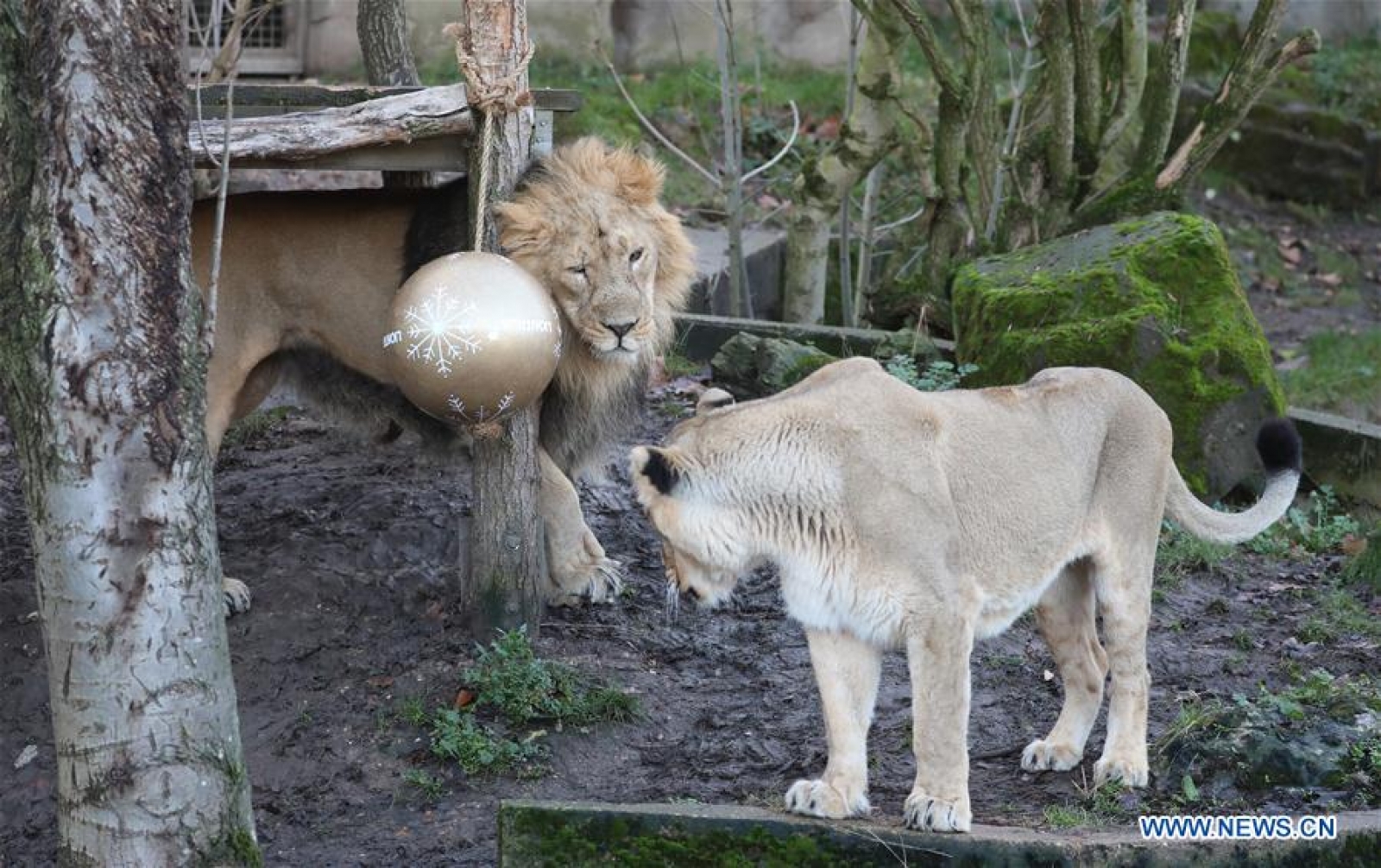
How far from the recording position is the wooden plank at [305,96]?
6.01m

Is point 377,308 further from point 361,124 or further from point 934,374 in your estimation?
point 934,374

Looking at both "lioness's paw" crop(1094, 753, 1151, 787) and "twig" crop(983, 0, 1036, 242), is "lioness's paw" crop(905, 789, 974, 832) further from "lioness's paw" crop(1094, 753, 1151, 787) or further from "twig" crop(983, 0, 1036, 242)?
"twig" crop(983, 0, 1036, 242)

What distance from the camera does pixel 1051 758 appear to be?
5125 mm

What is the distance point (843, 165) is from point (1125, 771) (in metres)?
5.10

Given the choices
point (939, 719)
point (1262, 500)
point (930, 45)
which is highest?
point (930, 45)

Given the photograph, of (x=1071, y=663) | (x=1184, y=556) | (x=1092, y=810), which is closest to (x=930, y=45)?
(x=1184, y=556)

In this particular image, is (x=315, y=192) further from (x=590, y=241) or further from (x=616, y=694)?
(x=616, y=694)

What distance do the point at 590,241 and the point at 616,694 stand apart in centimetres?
149

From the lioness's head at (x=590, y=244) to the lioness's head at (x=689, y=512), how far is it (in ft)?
4.35

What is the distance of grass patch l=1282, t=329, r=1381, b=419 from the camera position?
998cm

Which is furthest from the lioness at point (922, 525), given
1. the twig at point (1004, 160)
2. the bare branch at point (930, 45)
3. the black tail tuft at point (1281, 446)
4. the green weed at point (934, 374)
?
the twig at point (1004, 160)

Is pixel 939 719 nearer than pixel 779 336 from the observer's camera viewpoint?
Yes

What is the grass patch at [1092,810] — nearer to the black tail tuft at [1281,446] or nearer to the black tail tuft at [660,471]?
the black tail tuft at [1281,446]

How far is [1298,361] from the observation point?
1097 cm
